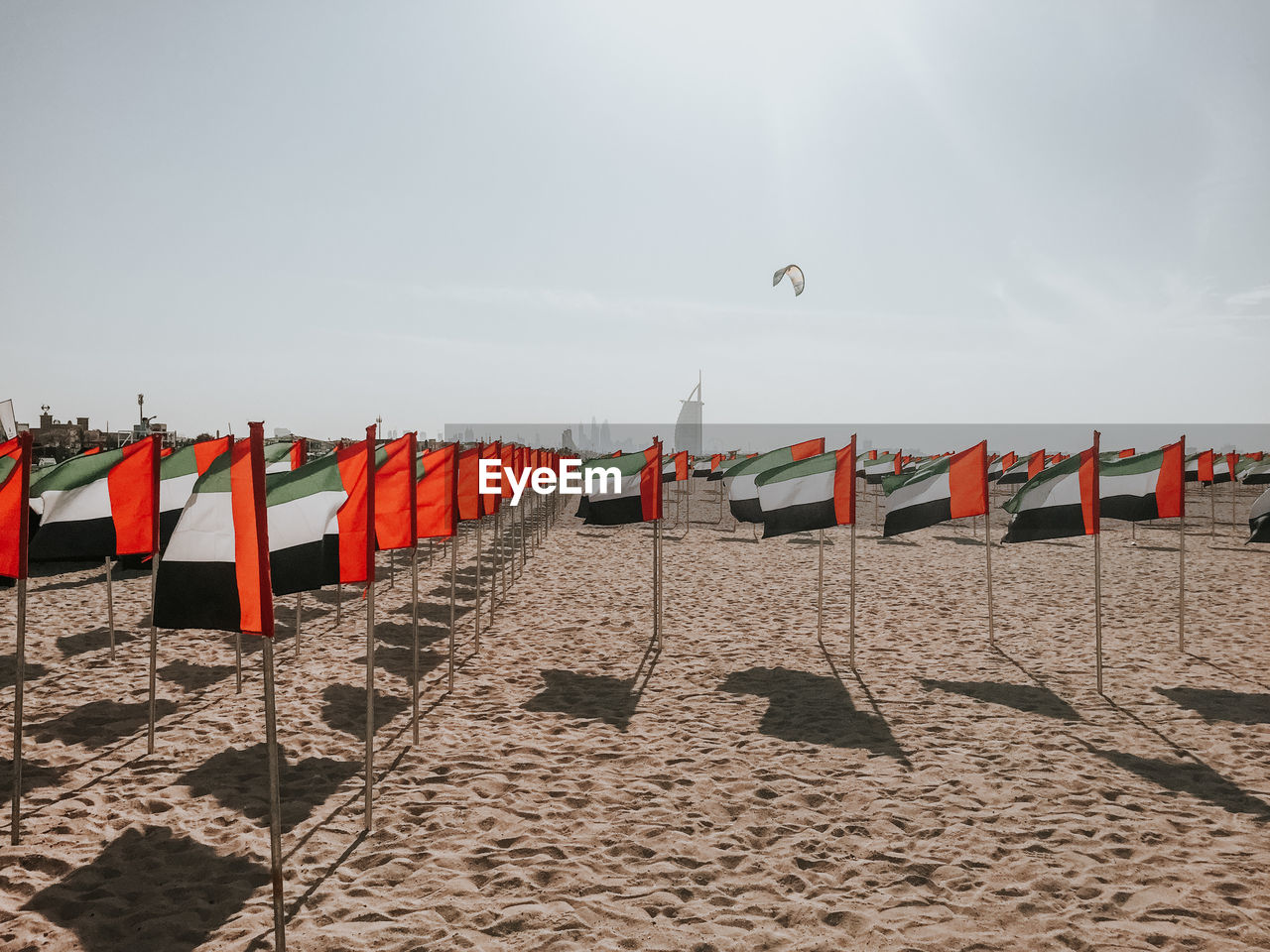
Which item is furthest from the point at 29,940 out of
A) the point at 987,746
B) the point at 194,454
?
the point at 987,746

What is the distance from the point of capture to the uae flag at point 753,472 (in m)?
13.2

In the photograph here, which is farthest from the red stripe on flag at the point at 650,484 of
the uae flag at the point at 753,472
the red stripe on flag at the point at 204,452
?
the red stripe on flag at the point at 204,452

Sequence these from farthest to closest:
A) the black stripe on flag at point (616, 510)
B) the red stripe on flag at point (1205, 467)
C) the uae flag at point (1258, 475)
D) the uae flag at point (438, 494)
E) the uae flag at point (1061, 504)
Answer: the uae flag at point (1258, 475) → the red stripe on flag at point (1205, 467) → the black stripe on flag at point (616, 510) → the uae flag at point (1061, 504) → the uae flag at point (438, 494)

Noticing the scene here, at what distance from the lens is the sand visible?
17.2ft

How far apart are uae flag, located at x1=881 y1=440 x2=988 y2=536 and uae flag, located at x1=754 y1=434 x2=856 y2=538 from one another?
34.1 inches

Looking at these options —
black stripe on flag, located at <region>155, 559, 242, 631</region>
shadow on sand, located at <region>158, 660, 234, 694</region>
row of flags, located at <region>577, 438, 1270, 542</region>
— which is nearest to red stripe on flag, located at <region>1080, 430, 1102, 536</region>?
row of flags, located at <region>577, 438, 1270, 542</region>

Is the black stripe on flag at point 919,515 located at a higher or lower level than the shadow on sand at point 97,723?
higher

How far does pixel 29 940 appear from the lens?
4914mm

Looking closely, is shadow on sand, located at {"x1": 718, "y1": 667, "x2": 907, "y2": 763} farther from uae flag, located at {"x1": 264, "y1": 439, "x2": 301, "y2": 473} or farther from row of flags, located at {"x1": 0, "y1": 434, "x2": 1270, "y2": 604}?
uae flag, located at {"x1": 264, "y1": 439, "x2": 301, "y2": 473}

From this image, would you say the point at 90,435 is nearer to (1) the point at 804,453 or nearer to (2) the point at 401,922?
(1) the point at 804,453

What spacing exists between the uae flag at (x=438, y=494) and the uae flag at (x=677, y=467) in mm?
20159

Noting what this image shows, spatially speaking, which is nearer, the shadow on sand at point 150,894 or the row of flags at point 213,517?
the row of flags at point 213,517

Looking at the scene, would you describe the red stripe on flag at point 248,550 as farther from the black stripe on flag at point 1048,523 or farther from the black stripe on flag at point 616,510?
the black stripe on flag at point 1048,523

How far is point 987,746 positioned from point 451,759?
589 centimetres
